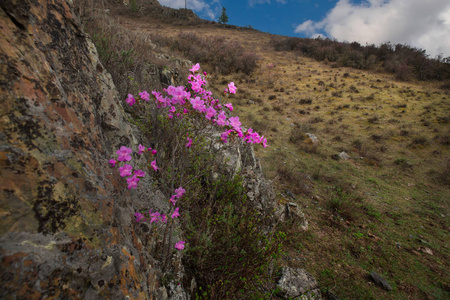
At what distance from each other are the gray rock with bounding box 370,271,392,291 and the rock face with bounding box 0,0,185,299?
2.99 m

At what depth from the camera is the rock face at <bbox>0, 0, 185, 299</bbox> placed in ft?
1.89

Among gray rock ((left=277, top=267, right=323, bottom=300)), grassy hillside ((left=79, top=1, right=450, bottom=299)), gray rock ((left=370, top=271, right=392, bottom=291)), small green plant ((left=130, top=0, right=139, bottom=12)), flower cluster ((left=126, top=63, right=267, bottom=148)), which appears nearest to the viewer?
flower cluster ((left=126, top=63, right=267, bottom=148))

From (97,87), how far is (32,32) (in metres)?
0.53

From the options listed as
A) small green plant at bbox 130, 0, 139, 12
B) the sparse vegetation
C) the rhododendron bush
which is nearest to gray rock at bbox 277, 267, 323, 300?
the rhododendron bush

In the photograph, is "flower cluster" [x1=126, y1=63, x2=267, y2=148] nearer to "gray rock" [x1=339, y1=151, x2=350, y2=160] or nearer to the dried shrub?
"gray rock" [x1=339, y1=151, x2=350, y2=160]

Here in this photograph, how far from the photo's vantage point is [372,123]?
8586 millimetres

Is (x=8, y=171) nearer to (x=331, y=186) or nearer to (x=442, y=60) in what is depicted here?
(x=331, y=186)

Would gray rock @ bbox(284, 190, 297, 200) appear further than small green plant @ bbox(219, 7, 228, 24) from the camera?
No

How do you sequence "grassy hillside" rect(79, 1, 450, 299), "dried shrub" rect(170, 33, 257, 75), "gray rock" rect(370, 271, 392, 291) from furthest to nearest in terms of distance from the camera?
"dried shrub" rect(170, 33, 257, 75), "grassy hillside" rect(79, 1, 450, 299), "gray rock" rect(370, 271, 392, 291)

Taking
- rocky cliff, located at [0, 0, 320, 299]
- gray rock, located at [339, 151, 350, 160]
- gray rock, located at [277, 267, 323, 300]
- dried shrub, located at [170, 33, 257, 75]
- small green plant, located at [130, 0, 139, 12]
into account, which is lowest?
gray rock, located at [277, 267, 323, 300]

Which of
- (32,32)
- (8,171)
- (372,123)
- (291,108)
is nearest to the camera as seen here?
(8,171)

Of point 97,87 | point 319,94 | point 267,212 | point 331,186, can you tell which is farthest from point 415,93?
point 97,87

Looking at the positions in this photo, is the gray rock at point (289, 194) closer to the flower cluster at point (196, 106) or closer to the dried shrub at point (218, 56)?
the flower cluster at point (196, 106)

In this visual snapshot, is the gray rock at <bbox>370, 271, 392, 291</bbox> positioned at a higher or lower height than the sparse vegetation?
lower
